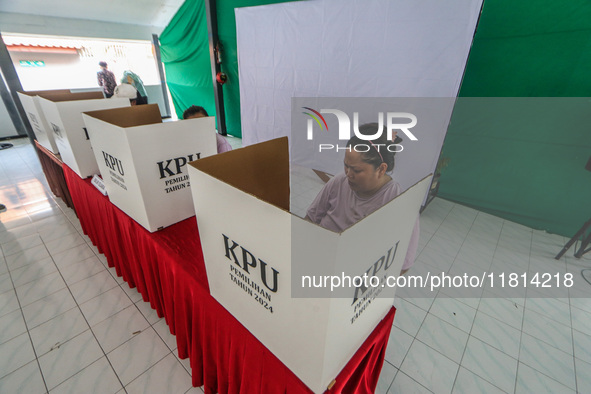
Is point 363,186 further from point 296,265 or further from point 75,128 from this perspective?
point 75,128

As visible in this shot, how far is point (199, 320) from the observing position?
107 cm

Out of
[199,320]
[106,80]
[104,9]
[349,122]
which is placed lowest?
[199,320]

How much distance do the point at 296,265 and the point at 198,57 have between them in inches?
241

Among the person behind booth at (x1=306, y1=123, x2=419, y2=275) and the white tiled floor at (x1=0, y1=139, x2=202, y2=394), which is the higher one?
the person behind booth at (x1=306, y1=123, x2=419, y2=275)

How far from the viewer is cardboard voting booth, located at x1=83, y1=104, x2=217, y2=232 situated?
3.39 ft

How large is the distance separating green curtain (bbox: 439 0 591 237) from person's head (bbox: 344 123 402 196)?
2322mm

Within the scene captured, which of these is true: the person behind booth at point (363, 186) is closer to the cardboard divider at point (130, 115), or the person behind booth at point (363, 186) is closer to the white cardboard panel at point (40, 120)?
the cardboard divider at point (130, 115)

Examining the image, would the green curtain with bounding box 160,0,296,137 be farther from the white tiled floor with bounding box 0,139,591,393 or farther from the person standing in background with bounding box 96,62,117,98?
the white tiled floor with bounding box 0,139,591,393

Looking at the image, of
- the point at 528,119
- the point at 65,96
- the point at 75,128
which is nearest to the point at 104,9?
the point at 65,96

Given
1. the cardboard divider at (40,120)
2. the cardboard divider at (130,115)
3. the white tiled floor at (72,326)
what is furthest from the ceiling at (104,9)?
the cardboard divider at (130,115)

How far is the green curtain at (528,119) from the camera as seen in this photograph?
7.23 ft

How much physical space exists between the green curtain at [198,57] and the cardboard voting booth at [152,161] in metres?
3.58

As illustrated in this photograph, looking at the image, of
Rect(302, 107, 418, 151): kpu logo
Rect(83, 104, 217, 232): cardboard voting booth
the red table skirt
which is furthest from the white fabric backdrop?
the red table skirt

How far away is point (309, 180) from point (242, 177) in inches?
117
